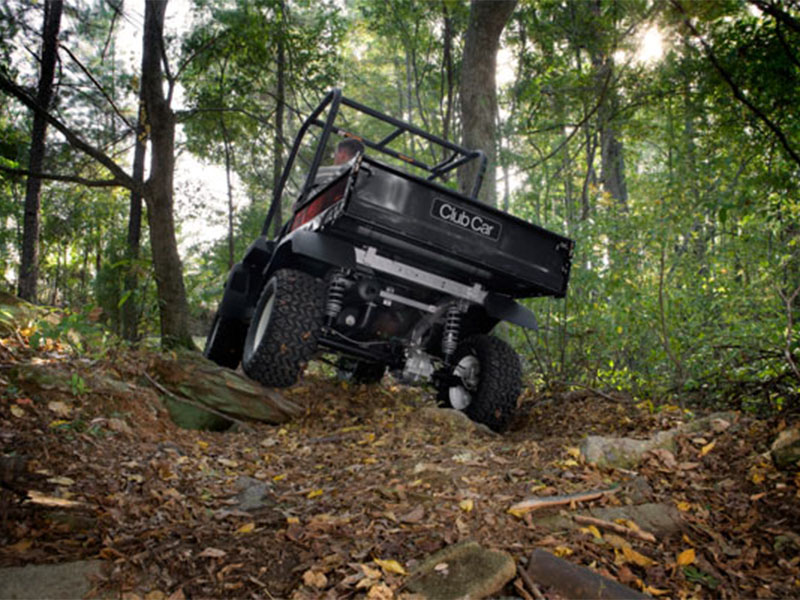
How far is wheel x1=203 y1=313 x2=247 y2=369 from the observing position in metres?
6.21

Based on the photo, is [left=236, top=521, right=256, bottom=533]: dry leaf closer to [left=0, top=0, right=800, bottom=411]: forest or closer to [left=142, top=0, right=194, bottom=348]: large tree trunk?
[left=0, top=0, right=800, bottom=411]: forest

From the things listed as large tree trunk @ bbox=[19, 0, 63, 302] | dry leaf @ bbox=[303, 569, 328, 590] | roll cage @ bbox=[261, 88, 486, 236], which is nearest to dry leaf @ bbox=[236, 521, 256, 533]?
dry leaf @ bbox=[303, 569, 328, 590]

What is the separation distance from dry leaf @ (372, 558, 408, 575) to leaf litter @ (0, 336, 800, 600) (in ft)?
0.03

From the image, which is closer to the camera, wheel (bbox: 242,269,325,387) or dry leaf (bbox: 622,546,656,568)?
dry leaf (bbox: 622,546,656,568)

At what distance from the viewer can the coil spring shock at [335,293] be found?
169 inches

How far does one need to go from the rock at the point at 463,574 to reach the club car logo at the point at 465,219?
2433 millimetres

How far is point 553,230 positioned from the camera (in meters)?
5.81

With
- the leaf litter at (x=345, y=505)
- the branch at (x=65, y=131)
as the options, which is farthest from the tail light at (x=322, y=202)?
the branch at (x=65, y=131)

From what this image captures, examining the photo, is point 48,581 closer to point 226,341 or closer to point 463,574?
point 463,574

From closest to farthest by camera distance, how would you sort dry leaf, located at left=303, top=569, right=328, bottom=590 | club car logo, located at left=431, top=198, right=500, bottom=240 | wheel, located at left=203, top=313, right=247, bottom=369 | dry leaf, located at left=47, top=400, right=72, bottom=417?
dry leaf, located at left=303, top=569, right=328, bottom=590 < dry leaf, located at left=47, top=400, right=72, bottom=417 < club car logo, located at left=431, top=198, right=500, bottom=240 < wheel, located at left=203, top=313, right=247, bottom=369

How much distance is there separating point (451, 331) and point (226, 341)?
9.47 ft

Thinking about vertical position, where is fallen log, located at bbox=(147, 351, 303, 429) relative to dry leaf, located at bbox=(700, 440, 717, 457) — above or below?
below

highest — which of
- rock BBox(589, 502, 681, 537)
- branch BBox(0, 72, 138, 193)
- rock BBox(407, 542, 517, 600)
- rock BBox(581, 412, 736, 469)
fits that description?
branch BBox(0, 72, 138, 193)

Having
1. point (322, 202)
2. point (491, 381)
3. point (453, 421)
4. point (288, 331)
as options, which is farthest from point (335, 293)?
point (491, 381)
